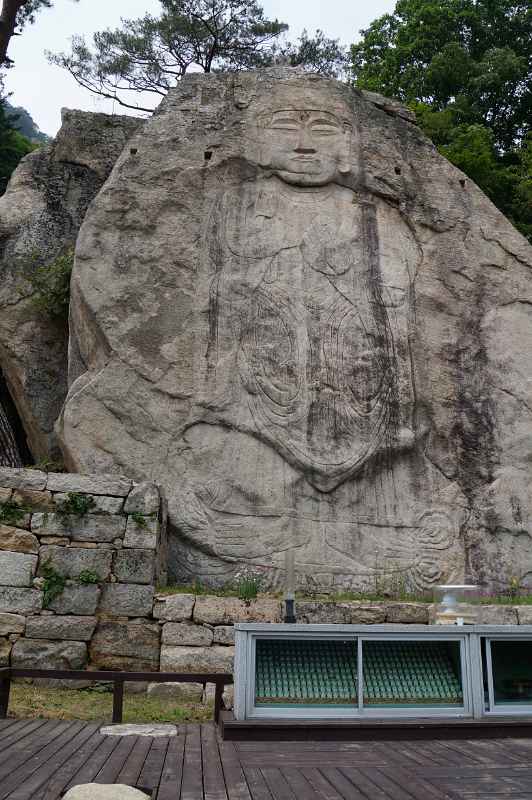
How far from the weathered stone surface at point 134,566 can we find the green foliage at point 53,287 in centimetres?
478

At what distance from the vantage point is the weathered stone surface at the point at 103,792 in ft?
11.0

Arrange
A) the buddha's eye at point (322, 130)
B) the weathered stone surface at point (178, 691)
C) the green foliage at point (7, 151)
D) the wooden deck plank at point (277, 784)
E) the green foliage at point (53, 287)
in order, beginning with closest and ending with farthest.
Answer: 1. the wooden deck plank at point (277, 784)
2. the weathered stone surface at point (178, 691)
3. the buddha's eye at point (322, 130)
4. the green foliage at point (53, 287)
5. the green foliage at point (7, 151)

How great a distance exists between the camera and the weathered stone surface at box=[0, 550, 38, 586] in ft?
22.9

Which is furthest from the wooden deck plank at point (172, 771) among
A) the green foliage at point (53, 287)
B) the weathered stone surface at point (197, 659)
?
Answer: the green foliage at point (53, 287)

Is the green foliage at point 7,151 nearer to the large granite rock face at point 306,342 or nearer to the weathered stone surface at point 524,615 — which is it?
the large granite rock face at point 306,342

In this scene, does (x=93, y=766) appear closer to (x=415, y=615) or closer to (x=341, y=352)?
(x=415, y=615)

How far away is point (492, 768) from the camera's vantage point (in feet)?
13.0

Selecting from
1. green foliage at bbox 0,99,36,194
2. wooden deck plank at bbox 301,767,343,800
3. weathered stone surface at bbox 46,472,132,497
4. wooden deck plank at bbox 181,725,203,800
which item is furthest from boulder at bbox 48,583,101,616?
green foliage at bbox 0,99,36,194

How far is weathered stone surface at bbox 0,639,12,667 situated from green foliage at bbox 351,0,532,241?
14561 millimetres

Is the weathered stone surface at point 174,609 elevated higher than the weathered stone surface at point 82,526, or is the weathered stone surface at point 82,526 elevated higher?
the weathered stone surface at point 82,526

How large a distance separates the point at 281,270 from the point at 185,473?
302cm

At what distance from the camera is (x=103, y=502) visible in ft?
24.4

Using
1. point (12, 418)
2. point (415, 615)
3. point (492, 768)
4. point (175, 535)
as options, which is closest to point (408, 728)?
point (492, 768)

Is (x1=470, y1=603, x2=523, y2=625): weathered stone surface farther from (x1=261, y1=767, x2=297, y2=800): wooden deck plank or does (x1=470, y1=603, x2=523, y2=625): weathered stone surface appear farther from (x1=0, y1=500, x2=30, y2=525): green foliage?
(x1=0, y1=500, x2=30, y2=525): green foliage
